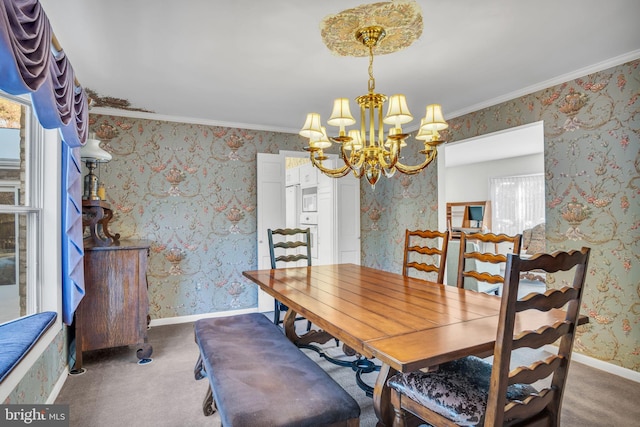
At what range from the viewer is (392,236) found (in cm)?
479

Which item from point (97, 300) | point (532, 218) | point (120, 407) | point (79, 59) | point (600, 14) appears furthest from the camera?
point (532, 218)

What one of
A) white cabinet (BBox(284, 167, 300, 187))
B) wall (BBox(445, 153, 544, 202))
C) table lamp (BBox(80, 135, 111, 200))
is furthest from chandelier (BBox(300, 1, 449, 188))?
wall (BBox(445, 153, 544, 202))

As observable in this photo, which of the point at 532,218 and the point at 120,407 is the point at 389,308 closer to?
the point at 120,407

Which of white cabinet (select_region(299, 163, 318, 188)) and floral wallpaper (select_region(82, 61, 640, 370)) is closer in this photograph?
floral wallpaper (select_region(82, 61, 640, 370))

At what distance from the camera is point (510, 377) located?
3.76ft

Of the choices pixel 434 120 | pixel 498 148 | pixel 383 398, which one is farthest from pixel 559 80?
pixel 498 148

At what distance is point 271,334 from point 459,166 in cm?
804

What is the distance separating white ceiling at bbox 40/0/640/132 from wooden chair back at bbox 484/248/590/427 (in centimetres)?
150

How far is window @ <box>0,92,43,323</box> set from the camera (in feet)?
6.16

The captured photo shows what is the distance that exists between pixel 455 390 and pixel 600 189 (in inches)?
90.9

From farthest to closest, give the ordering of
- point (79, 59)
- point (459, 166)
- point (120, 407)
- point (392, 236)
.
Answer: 1. point (459, 166)
2. point (392, 236)
3. point (79, 59)
4. point (120, 407)

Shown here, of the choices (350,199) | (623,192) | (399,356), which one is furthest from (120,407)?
(623,192)

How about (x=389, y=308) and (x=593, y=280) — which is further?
(x=593, y=280)

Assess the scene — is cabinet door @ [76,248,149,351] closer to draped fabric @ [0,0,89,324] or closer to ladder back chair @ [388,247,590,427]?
draped fabric @ [0,0,89,324]
